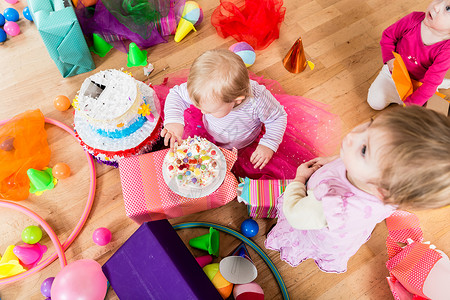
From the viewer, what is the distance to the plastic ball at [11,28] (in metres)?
1.49

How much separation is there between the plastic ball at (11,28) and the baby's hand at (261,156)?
4.14ft

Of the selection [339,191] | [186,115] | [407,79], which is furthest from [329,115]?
[339,191]

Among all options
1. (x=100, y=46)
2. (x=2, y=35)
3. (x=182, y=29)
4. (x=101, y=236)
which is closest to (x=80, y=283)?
(x=101, y=236)

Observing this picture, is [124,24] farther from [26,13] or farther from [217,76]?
[217,76]

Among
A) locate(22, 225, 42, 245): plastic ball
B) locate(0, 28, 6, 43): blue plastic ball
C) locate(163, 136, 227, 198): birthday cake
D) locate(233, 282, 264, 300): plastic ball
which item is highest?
locate(0, 28, 6, 43): blue plastic ball

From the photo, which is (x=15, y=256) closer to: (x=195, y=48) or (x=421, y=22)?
(x=195, y=48)

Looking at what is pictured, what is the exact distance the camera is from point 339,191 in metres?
0.70

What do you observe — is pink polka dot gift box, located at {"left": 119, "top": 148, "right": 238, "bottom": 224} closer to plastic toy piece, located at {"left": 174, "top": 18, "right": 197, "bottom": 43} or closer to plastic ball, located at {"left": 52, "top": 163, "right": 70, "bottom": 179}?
plastic ball, located at {"left": 52, "top": 163, "right": 70, "bottom": 179}

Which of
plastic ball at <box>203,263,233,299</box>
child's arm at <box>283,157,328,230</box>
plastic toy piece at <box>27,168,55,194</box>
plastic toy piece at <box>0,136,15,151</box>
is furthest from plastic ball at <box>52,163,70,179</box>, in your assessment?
child's arm at <box>283,157,328,230</box>

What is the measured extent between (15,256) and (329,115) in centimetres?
125

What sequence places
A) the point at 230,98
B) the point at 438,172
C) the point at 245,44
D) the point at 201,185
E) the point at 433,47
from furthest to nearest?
the point at 245,44 → the point at 433,47 → the point at 201,185 → the point at 230,98 → the point at 438,172

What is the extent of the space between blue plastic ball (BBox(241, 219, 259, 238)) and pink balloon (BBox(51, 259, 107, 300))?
1.58 ft

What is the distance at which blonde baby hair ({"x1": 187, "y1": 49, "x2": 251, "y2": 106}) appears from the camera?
82 cm

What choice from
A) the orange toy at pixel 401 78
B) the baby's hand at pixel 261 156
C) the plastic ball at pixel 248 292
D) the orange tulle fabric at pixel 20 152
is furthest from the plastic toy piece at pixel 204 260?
the orange toy at pixel 401 78
